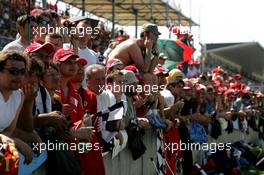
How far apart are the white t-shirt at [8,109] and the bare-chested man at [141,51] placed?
3.65 metres

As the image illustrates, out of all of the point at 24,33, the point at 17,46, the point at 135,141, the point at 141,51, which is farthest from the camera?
the point at 141,51

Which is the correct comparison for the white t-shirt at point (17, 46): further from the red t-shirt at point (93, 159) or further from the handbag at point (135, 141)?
the handbag at point (135, 141)

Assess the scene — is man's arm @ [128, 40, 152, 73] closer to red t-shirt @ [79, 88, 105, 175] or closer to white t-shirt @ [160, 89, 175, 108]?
white t-shirt @ [160, 89, 175, 108]

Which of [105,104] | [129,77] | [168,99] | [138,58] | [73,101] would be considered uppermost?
[138,58]

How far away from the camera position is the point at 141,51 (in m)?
7.75

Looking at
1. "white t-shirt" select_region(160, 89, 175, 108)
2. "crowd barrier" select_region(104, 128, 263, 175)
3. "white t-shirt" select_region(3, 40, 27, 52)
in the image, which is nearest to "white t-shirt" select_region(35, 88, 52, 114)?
"crowd barrier" select_region(104, 128, 263, 175)

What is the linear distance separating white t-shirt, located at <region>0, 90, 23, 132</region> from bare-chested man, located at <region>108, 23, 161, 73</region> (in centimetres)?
365

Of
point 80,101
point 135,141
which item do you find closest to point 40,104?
point 80,101

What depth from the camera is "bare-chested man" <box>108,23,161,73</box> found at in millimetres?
7512

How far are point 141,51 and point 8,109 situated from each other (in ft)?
13.7

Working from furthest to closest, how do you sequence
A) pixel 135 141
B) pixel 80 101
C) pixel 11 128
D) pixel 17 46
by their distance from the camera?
pixel 135 141
pixel 17 46
pixel 80 101
pixel 11 128

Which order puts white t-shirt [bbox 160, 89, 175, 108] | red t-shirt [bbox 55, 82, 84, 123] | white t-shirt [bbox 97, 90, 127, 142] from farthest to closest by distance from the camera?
white t-shirt [bbox 160, 89, 175, 108], white t-shirt [bbox 97, 90, 127, 142], red t-shirt [bbox 55, 82, 84, 123]

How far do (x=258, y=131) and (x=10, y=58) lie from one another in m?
14.3

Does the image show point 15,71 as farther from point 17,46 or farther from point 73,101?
point 17,46
